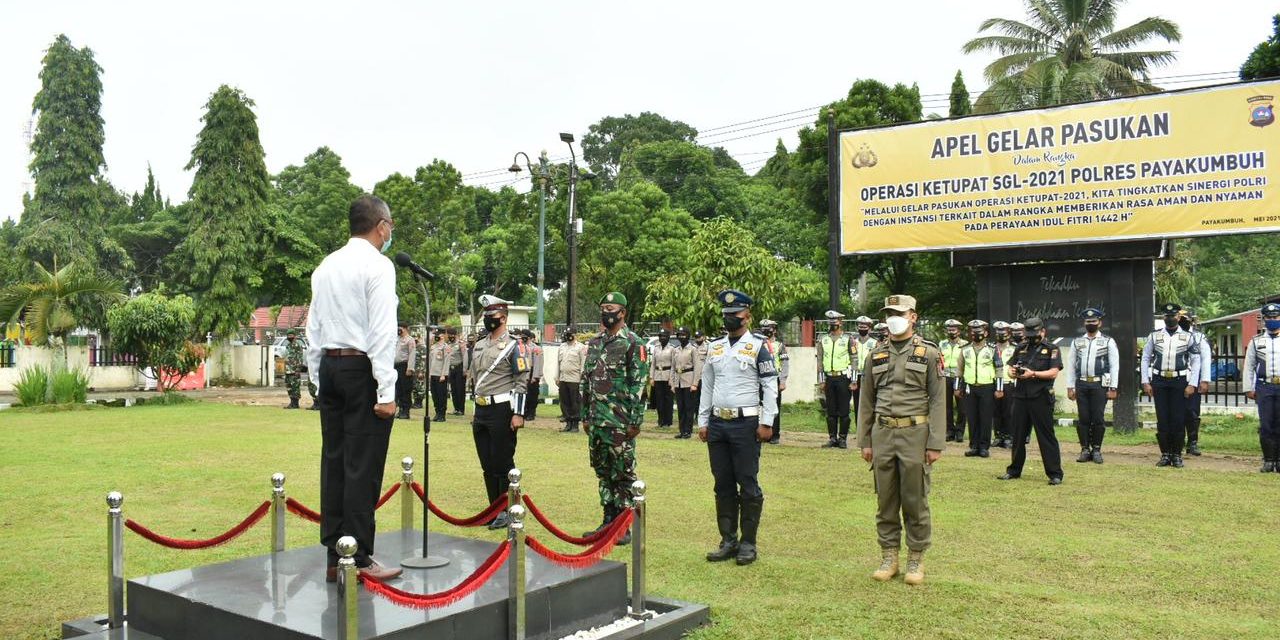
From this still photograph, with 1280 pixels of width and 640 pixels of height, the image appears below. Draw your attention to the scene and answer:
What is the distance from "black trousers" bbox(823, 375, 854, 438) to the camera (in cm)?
1435

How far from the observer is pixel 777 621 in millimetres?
5320

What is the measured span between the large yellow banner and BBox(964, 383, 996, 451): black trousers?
3.30 meters

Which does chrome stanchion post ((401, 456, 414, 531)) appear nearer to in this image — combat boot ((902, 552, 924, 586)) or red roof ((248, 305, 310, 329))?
combat boot ((902, 552, 924, 586))

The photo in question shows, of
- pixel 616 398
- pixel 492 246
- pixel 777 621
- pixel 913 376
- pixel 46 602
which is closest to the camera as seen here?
pixel 777 621

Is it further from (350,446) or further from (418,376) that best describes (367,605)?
(418,376)

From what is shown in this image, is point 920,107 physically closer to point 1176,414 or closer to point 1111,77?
point 1111,77

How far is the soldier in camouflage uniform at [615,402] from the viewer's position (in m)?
7.18

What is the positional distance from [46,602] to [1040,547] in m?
6.51

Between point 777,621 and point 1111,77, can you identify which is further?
point 1111,77

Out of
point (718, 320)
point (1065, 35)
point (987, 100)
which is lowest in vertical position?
point (718, 320)

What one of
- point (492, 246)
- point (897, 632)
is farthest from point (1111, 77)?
point (897, 632)

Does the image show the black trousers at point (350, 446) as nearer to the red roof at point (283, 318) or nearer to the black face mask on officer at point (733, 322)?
the black face mask on officer at point (733, 322)

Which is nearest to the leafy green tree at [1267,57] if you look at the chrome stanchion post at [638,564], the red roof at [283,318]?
the chrome stanchion post at [638,564]

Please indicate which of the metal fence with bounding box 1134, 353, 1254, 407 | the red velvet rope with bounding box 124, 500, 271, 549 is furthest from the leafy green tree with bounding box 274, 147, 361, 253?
the red velvet rope with bounding box 124, 500, 271, 549
